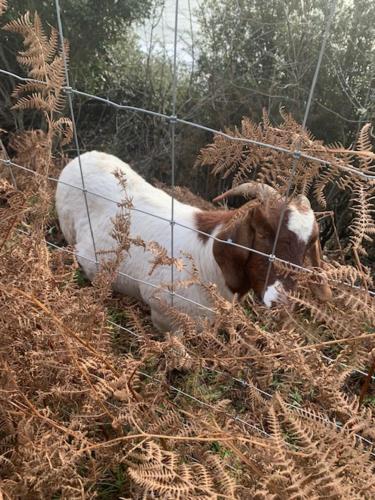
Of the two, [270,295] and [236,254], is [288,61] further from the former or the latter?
[270,295]

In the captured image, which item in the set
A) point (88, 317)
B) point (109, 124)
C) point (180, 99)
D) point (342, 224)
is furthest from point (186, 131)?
point (88, 317)

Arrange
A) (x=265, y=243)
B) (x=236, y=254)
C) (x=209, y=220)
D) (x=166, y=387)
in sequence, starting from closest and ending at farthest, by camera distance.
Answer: (x=166, y=387), (x=265, y=243), (x=236, y=254), (x=209, y=220)

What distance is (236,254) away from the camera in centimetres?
270

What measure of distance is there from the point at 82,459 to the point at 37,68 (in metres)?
1.57

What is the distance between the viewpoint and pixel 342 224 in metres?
5.05

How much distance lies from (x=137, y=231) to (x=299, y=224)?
1.32m

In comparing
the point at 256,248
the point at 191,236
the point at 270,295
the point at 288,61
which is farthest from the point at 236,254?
the point at 288,61

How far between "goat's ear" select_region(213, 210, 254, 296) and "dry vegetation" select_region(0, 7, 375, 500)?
849mm

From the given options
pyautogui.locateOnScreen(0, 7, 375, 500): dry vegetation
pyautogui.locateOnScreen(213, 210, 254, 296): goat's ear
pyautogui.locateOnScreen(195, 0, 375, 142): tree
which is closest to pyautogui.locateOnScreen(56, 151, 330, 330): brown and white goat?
pyautogui.locateOnScreen(213, 210, 254, 296): goat's ear

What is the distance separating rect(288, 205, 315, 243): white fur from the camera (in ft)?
8.13

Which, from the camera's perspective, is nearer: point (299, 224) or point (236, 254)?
point (299, 224)

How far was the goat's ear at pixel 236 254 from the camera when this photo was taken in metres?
2.64

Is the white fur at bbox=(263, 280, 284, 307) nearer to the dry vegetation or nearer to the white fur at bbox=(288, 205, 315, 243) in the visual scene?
the white fur at bbox=(288, 205, 315, 243)

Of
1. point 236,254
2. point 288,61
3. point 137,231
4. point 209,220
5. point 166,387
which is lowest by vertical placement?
point 166,387
